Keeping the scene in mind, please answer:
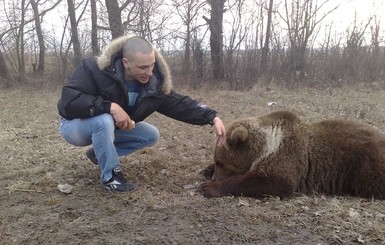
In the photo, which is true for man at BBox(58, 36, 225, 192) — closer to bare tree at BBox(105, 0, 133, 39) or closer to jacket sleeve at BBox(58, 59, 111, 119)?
jacket sleeve at BBox(58, 59, 111, 119)

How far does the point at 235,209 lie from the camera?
3.70 m

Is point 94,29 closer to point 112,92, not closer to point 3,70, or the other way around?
point 3,70

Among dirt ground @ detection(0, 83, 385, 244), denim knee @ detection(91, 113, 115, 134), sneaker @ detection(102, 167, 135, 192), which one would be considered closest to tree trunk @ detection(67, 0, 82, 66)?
A: dirt ground @ detection(0, 83, 385, 244)

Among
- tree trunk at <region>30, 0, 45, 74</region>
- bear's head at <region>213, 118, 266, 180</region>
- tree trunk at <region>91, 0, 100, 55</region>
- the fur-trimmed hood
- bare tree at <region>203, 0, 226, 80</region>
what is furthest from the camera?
tree trunk at <region>30, 0, 45, 74</region>

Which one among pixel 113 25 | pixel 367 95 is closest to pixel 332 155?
pixel 367 95

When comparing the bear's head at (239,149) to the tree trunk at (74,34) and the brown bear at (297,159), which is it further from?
the tree trunk at (74,34)

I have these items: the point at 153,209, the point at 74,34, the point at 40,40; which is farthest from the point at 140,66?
the point at 40,40

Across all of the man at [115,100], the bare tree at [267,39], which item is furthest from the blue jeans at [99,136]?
the bare tree at [267,39]

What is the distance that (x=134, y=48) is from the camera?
387cm

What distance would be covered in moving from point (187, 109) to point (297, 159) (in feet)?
4.07

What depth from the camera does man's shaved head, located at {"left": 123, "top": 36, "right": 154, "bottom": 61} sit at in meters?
3.85

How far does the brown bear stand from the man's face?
3.55 feet

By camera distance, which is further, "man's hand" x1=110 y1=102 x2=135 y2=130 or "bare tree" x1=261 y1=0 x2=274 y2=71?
"bare tree" x1=261 y1=0 x2=274 y2=71

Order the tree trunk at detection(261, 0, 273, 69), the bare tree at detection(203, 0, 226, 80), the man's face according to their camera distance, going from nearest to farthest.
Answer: the man's face, the bare tree at detection(203, 0, 226, 80), the tree trunk at detection(261, 0, 273, 69)
